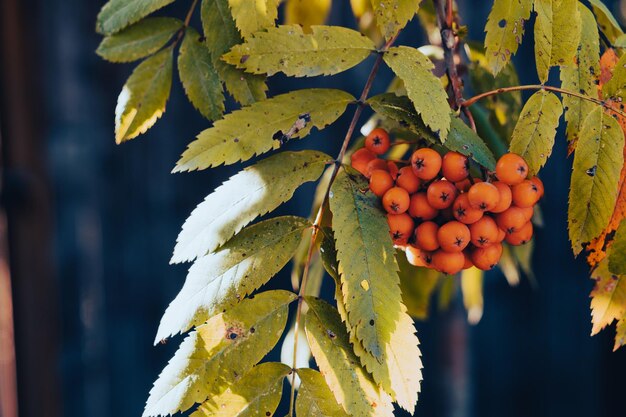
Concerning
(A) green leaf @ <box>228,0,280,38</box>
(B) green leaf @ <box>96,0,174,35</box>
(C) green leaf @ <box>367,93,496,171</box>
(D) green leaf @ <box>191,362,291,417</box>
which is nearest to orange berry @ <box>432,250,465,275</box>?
(C) green leaf @ <box>367,93,496,171</box>

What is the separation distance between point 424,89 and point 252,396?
0.37 m

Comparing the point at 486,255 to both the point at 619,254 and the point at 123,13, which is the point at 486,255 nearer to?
the point at 619,254

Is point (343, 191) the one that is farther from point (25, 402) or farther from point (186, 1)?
point (25, 402)

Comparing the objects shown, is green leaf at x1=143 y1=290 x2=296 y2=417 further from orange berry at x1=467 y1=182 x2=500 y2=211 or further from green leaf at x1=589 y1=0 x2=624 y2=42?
green leaf at x1=589 y1=0 x2=624 y2=42

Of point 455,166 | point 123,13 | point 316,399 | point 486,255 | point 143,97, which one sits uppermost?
point 123,13

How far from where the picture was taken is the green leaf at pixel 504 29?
0.67 metres

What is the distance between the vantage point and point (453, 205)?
659 mm

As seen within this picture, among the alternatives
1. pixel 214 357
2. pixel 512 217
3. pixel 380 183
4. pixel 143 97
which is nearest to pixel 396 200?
pixel 380 183

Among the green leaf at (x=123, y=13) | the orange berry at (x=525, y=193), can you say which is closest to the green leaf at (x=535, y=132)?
the orange berry at (x=525, y=193)

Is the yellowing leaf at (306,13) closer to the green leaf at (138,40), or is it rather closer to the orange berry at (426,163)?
the green leaf at (138,40)

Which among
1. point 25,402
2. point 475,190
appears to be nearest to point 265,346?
point 475,190

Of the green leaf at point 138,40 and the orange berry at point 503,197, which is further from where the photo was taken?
the green leaf at point 138,40

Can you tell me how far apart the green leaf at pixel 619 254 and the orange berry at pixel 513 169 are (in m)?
0.11

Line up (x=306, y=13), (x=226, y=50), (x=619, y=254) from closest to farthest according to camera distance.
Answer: (x=619, y=254) < (x=226, y=50) < (x=306, y=13)
